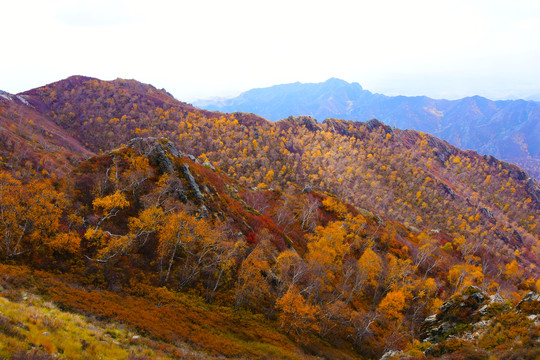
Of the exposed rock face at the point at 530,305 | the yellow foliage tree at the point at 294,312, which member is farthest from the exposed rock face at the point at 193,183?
the exposed rock face at the point at 530,305

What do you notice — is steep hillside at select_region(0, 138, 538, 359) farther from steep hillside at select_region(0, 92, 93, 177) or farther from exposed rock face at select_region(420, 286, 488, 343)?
steep hillside at select_region(0, 92, 93, 177)

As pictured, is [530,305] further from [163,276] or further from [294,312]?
[163,276]

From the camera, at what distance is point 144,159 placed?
176ft

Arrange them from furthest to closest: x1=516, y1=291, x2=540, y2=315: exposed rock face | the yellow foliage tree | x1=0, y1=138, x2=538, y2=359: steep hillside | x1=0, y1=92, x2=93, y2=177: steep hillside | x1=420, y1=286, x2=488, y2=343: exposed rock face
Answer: x1=0, y1=92, x2=93, y2=177: steep hillside
the yellow foliage tree
x1=420, y1=286, x2=488, y2=343: exposed rock face
x1=0, y1=138, x2=538, y2=359: steep hillside
x1=516, y1=291, x2=540, y2=315: exposed rock face

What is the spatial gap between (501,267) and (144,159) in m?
168

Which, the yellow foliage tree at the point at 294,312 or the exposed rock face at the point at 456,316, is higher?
the exposed rock face at the point at 456,316

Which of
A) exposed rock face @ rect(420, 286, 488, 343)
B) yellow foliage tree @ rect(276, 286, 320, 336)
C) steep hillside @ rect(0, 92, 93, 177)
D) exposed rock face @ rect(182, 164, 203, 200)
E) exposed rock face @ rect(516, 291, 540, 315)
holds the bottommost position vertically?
yellow foliage tree @ rect(276, 286, 320, 336)

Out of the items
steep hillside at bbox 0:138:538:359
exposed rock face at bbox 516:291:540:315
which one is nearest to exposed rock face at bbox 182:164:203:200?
steep hillside at bbox 0:138:538:359

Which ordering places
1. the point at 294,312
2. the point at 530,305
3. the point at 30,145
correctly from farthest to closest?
the point at 30,145 → the point at 294,312 → the point at 530,305

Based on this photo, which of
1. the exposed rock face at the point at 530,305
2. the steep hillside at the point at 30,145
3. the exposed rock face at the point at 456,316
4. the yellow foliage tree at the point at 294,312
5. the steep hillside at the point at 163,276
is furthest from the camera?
the steep hillside at the point at 30,145

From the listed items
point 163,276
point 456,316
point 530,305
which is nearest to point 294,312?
point 456,316

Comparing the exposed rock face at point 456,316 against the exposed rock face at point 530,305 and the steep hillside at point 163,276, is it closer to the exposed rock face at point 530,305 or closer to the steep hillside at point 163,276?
the steep hillside at point 163,276

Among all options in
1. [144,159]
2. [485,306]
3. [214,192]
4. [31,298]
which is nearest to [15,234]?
[31,298]

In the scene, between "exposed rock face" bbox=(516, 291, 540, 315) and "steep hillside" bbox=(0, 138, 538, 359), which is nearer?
"exposed rock face" bbox=(516, 291, 540, 315)
